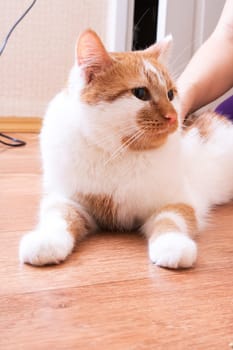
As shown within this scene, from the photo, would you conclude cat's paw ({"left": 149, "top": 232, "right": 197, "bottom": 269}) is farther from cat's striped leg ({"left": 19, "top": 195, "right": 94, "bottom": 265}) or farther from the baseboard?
the baseboard

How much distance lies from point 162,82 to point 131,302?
465 mm

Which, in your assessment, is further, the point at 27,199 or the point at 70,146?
the point at 27,199

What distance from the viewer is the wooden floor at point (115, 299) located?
686mm

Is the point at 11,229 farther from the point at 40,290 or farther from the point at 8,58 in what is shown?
the point at 8,58

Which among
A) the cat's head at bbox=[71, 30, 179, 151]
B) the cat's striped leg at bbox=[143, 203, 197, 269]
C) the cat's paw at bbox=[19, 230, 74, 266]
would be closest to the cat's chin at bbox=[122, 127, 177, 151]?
the cat's head at bbox=[71, 30, 179, 151]

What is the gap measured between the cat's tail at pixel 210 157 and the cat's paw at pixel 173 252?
1.17ft

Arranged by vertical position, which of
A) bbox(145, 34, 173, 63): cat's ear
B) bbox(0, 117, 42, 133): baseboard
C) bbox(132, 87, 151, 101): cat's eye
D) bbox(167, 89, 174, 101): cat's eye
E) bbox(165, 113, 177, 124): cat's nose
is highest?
bbox(145, 34, 173, 63): cat's ear

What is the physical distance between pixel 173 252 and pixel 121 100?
1.03ft

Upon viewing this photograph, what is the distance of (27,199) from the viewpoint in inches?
53.8

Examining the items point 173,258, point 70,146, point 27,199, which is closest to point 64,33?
point 27,199

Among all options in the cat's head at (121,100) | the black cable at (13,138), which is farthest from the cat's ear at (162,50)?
the black cable at (13,138)

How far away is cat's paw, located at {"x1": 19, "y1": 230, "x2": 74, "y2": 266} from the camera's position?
0.90m

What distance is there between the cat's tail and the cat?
14 centimetres

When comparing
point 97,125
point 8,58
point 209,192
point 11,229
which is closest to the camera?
point 97,125
